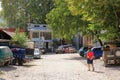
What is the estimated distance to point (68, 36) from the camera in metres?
59.2

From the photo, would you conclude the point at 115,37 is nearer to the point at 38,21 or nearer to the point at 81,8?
the point at 81,8

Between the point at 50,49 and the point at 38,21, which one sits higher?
the point at 38,21

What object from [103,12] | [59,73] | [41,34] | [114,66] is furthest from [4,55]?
[41,34]

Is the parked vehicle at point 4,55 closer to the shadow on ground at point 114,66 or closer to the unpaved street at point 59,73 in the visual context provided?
the unpaved street at point 59,73

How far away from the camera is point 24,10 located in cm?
9106

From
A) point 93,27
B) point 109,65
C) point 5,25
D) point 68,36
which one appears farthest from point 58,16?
point 5,25

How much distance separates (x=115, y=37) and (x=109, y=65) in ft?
24.9

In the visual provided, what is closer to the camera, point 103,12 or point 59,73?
point 59,73

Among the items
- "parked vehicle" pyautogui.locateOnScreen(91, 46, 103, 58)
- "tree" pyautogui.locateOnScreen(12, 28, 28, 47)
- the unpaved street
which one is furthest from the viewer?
"tree" pyautogui.locateOnScreen(12, 28, 28, 47)

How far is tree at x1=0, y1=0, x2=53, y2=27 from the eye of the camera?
88.1 meters

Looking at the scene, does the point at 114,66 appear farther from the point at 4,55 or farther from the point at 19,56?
the point at 19,56

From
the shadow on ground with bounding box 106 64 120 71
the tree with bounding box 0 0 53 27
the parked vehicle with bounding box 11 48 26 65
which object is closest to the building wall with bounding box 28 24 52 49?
the tree with bounding box 0 0 53 27

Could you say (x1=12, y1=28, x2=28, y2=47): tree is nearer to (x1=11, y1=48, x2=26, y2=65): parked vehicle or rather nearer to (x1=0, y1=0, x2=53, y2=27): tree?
(x1=11, y1=48, x2=26, y2=65): parked vehicle

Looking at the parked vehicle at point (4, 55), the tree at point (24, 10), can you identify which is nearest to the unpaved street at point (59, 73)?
the parked vehicle at point (4, 55)
